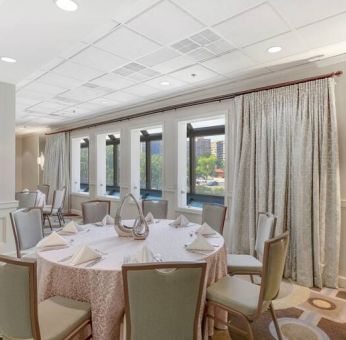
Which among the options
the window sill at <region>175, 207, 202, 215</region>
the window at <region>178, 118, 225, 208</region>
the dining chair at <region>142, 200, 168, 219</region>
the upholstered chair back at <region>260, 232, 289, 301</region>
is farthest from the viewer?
the window at <region>178, 118, 225, 208</region>

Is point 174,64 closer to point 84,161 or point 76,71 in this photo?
point 76,71

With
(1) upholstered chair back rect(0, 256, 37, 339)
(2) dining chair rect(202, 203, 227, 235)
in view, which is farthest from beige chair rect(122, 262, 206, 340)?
(2) dining chair rect(202, 203, 227, 235)

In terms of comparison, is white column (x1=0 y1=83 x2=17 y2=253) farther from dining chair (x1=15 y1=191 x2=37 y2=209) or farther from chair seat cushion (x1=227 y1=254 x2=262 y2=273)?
chair seat cushion (x1=227 y1=254 x2=262 y2=273)

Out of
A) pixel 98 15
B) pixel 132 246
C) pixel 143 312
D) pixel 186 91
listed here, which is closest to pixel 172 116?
pixel 186 91

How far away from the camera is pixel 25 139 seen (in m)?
10.1

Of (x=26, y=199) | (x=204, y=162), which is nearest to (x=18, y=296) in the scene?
(x=204, y=162)

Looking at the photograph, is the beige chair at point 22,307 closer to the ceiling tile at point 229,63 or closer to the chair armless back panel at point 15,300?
the chair armless back panel at point 15,300

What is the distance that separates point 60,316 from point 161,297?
0.69 metres

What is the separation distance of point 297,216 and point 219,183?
5.80ft

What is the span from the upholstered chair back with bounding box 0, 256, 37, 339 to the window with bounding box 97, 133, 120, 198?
556 cm

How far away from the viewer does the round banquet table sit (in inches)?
64.5

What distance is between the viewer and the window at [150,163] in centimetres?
611

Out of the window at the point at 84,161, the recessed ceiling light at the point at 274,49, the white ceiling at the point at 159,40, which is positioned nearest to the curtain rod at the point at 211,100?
the white ceiling at the point at 159,40

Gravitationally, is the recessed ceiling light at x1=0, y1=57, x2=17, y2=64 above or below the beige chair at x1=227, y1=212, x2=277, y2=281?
above
